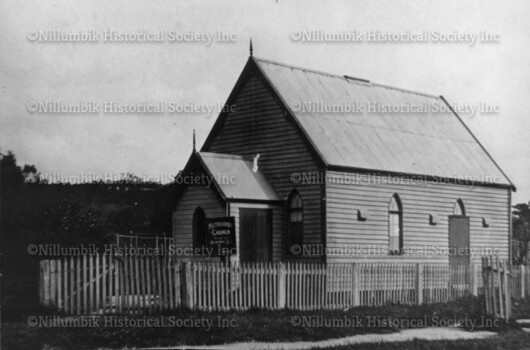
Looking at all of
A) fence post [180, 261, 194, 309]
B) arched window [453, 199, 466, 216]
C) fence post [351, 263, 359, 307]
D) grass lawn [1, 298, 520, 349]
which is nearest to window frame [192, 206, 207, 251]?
fence post [351, 263, 359, 307]

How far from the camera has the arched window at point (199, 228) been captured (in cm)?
2525

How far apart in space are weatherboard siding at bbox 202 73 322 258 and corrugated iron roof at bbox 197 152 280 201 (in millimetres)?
578

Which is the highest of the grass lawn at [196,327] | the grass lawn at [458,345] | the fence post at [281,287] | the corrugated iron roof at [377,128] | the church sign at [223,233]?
the corrugated iron roof at [377,128]

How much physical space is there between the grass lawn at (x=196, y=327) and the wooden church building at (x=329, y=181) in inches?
191

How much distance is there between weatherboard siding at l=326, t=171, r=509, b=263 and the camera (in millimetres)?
25250

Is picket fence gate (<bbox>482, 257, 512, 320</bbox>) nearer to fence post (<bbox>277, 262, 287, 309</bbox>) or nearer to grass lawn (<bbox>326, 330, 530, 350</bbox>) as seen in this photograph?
grass lawn (<bbox>326, 330, 530, 350</bbox>)

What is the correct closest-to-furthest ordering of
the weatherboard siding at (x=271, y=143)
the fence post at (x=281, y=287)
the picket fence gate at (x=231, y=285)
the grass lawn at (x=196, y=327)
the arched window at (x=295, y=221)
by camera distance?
1. the grass lawn at (x=196, y=327)
2. the picket fence gate at (x=231, y=285)
3. the fence post at (x=281, y=287)
4. the weatherboard siding at (x=271, y=143)
5. the arched window at (x=295, y=221)

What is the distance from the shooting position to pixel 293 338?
648 inches

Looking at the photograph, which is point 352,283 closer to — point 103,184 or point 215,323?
point 215,323

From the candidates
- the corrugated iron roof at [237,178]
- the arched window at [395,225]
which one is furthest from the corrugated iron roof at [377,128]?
the corrugated iron roof at [237,178]

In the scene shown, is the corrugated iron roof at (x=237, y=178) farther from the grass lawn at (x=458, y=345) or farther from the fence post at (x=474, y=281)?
the grass lawn at (x=458, y=345)

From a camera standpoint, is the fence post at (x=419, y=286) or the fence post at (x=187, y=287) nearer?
the fence post at (x=187, y=287)

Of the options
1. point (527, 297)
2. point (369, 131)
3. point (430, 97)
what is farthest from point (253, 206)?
point (430, 97)

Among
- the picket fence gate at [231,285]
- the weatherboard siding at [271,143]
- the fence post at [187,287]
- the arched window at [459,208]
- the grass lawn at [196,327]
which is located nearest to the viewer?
the grass lawn at [196,327]
